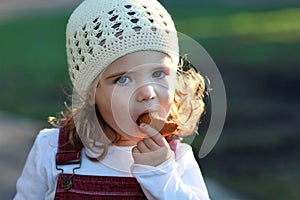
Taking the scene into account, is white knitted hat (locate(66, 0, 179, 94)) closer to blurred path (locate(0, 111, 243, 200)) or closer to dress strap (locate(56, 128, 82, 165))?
dress strap (locate(56, 128, 82, 165))

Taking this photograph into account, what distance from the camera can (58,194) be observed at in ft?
10.8

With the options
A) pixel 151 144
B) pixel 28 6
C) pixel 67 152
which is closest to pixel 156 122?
pixel 151 144

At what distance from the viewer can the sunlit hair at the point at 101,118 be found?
334 centimetres

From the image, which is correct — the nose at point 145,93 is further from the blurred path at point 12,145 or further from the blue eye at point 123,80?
the blurred path at point 12,145

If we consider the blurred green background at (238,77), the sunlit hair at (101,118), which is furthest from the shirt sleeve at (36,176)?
the blurred green background at (238,77)

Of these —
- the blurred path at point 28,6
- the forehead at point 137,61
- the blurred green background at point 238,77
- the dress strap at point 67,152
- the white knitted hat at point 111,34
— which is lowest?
the blurred path at point 28,6

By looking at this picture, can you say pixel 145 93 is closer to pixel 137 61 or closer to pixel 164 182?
pixel 137 61

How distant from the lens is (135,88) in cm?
309

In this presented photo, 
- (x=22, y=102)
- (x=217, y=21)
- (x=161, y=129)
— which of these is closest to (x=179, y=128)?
(x=161, y=129)

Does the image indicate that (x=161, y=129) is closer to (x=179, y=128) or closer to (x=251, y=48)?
(x=179, y=128)

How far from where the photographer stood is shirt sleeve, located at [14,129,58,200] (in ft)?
11.1

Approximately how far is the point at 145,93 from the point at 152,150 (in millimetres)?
198

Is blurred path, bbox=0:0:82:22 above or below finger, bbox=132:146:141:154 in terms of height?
below

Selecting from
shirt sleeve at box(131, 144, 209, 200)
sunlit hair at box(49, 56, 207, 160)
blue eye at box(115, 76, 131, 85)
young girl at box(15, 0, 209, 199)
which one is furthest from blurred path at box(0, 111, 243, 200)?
blue eye at box(115, 76, 131, 85)
